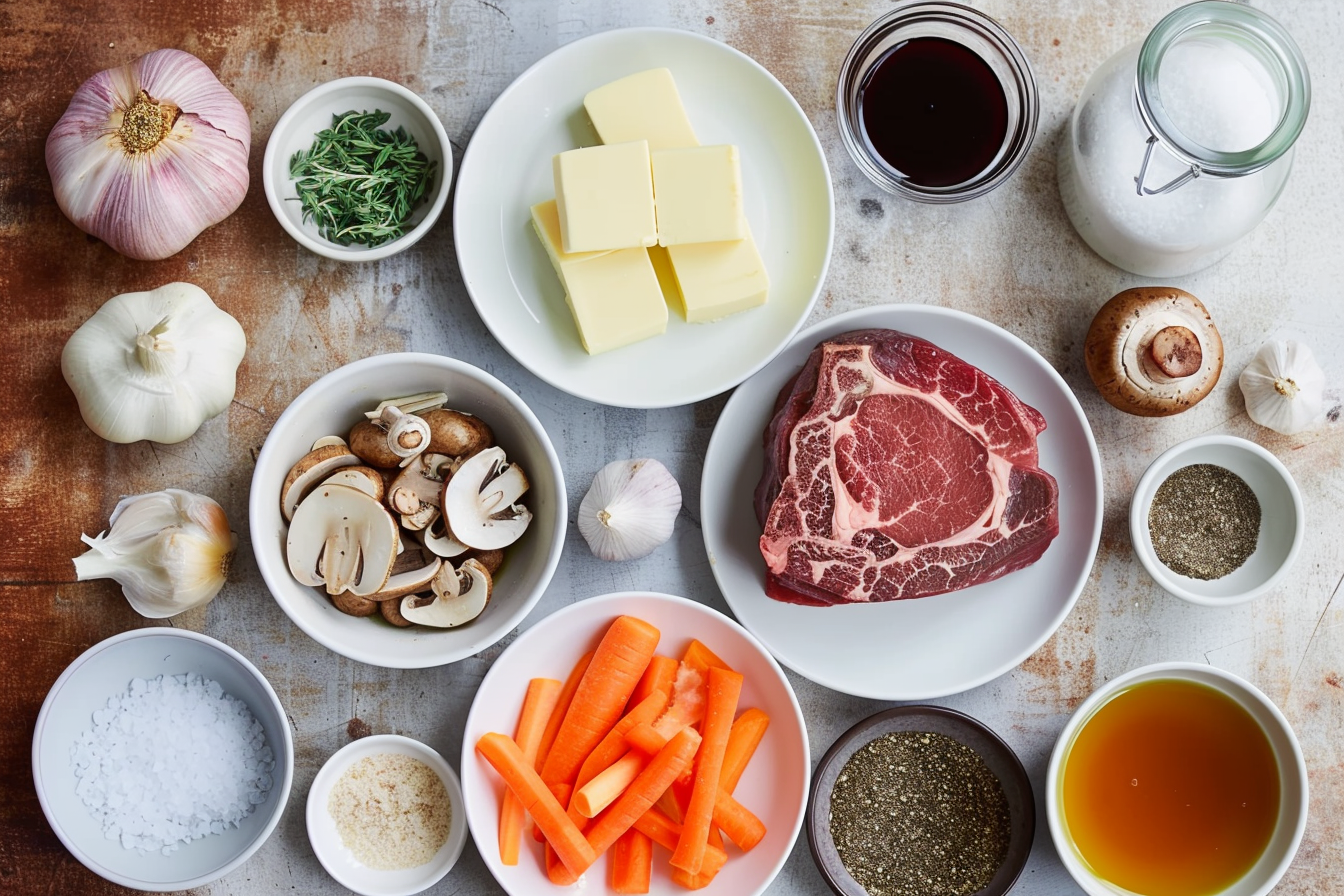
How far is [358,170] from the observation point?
5.70ft

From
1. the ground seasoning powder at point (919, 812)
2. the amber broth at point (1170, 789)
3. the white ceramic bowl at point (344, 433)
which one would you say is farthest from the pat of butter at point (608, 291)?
the amber broth at point (1170, 789)

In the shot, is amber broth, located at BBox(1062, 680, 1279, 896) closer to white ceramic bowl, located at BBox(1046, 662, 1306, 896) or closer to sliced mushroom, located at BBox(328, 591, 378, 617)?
white ceramic bowl, located at BBox(1046, 662, 1306, 896)

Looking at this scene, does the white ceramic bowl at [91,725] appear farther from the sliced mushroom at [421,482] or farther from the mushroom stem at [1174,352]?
the mushroom stem at [1174,352]

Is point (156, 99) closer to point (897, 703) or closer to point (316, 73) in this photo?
point (316, 73)

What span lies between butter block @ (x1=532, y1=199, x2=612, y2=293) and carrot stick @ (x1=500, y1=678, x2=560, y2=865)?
734 millimetres

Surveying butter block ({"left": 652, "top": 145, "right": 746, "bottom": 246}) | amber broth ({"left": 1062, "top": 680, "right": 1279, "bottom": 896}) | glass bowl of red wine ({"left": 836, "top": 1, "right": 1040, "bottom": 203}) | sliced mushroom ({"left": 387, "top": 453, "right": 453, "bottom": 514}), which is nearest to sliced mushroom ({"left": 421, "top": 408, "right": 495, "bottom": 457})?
sliced mushroom ({"left": 387, "top": 453, "right": 453, "bottom": 514})

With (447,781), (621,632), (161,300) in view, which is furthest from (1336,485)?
(161,300)

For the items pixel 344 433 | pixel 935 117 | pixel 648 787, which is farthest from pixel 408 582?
pixel 935 117

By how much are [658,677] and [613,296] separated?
0.70 metres

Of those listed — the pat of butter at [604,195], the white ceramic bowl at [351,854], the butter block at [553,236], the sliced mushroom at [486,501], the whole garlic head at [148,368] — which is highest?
the pat of butter at [604,195]

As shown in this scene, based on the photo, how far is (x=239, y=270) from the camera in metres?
1.82

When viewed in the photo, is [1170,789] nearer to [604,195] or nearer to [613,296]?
[613,296]

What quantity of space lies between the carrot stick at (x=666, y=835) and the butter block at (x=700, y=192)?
1.04 meters

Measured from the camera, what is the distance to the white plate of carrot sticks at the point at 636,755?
1.67 metres
